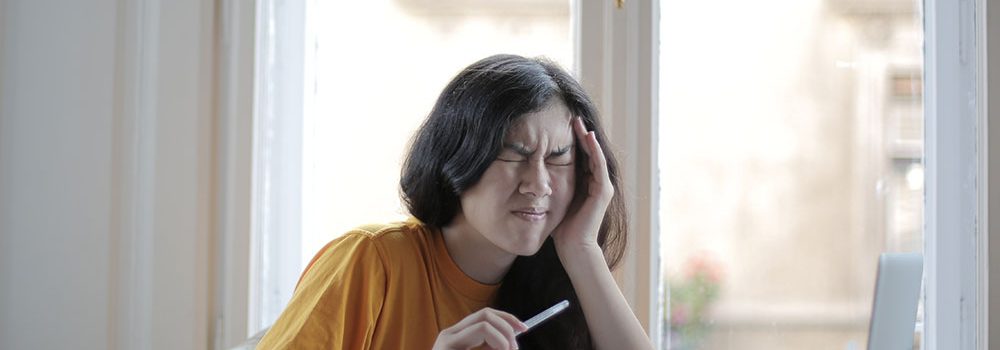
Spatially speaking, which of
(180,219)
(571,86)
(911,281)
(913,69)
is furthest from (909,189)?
(180,219)

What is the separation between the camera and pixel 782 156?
2.23 meters

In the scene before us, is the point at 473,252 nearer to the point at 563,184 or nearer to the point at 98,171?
the point at 563,184

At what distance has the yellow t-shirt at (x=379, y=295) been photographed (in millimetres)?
1213

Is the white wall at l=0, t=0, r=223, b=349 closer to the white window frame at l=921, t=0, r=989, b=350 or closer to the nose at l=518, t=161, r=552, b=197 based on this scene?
the nose at l=518, t=161, r=552, b=197

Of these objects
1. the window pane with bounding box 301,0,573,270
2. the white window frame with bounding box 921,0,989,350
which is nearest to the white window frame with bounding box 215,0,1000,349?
the white window frame with bounding box 921,0,989,350

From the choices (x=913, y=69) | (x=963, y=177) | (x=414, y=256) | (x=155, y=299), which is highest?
(x=913, y=69)

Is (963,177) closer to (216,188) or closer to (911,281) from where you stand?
(911,281)

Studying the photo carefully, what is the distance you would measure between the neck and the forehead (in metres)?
0.18

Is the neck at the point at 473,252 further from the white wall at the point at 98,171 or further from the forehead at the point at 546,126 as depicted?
the white wall at the point at 98,171

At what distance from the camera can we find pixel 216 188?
221cm

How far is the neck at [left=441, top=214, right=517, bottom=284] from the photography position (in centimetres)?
137

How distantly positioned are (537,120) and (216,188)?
118 cm

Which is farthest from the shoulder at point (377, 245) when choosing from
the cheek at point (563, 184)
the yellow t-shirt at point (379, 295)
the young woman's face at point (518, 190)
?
the cheek at point (563, 184)

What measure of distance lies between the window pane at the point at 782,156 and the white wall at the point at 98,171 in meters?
1.17
